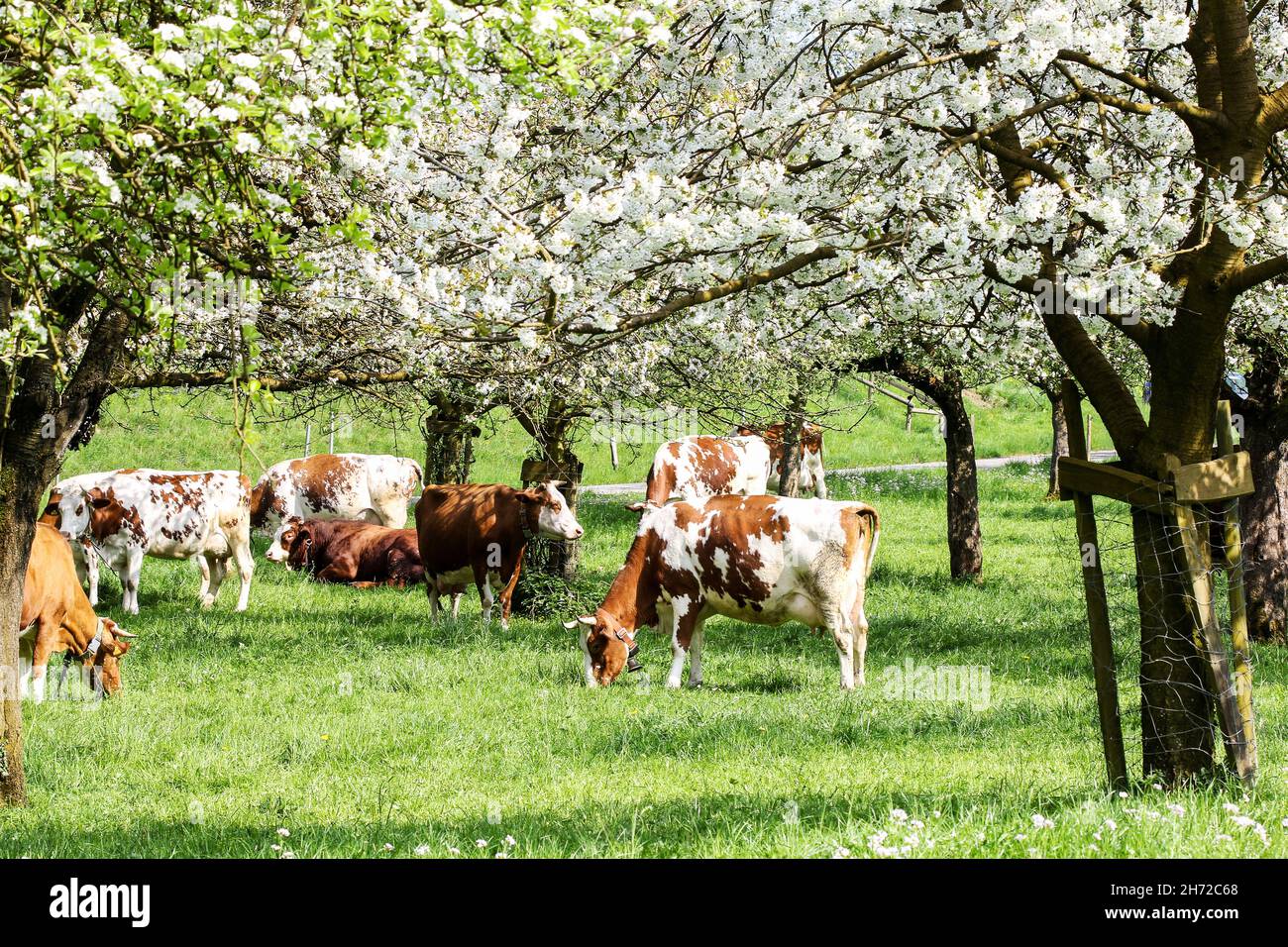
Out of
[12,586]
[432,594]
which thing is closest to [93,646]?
[12,586]

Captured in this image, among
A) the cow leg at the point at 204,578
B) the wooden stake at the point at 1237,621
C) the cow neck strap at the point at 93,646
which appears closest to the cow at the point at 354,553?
the cow leg at the point at 204,578

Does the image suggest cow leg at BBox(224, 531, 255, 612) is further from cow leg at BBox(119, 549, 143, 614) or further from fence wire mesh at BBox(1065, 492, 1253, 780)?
fence wire mesh at BBox(1065, 492, 1253, 780)

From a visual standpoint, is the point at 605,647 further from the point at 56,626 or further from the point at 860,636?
the point at 56,626

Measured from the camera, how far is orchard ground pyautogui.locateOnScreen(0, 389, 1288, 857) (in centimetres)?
643

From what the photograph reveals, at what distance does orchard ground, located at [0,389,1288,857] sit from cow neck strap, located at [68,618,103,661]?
0.55 metres

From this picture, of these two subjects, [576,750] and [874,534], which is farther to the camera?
[874,534]

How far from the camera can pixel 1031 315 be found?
11.0m

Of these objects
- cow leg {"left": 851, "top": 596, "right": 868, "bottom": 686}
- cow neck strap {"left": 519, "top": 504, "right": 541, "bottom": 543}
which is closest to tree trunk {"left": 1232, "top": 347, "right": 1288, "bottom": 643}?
cow leg {"left": 851, "top": 596, "right": 868, "bottom": 686}

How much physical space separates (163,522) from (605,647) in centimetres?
753

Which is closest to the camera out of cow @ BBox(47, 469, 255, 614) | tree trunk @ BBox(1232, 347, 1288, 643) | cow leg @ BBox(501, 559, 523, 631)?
tree trunk @ BBox(1232, 347, 1288, 643)

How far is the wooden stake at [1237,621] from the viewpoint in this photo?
21.9 ft

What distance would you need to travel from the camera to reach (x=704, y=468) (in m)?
23.7

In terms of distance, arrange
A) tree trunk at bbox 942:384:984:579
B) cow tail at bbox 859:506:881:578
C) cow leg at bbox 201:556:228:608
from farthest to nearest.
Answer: tree trunk at bbox 942:384:984:579, cow leg at bbox 201:556:228:608, cow tail at bbox 859:506:881:578
